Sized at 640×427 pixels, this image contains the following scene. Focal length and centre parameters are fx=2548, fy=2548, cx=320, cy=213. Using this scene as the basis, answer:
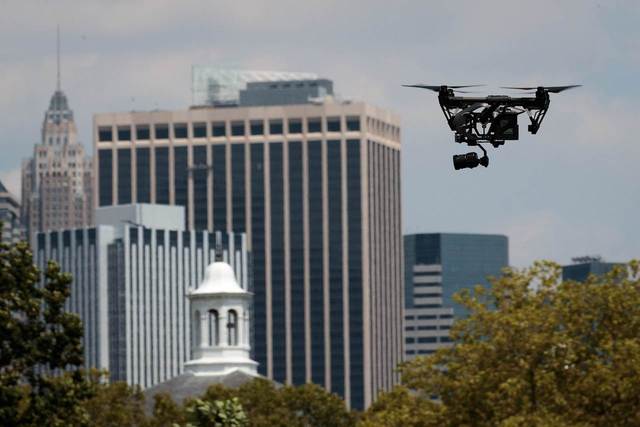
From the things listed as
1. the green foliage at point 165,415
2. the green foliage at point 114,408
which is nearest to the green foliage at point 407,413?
the green foliage at point 114,408

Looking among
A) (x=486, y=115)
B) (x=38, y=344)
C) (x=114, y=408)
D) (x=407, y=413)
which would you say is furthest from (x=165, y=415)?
(x=486, y=115)

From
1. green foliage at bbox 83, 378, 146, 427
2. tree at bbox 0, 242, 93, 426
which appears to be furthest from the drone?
green foliage at bbox 83, 378, 146, 427

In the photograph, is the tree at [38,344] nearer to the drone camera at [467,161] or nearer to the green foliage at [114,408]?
the green foliage at [114,408]

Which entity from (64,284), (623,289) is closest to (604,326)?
(623,289)

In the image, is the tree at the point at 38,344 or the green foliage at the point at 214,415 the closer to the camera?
the green foliage at the point at 214,415

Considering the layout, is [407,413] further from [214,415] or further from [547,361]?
[214,415]

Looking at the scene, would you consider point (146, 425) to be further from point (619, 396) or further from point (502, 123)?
point (502, 123)
